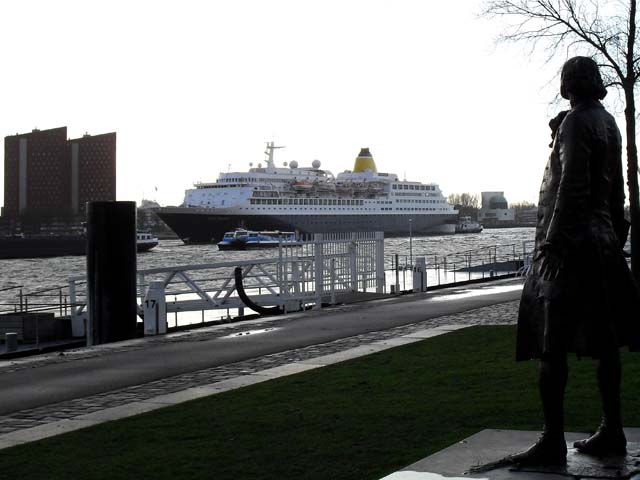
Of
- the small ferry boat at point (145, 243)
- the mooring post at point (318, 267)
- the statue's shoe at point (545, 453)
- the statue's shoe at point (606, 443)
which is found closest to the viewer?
the statue's shoe at point (545, 453)

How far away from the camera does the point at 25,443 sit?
7395mm

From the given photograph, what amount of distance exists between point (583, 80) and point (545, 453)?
6.67 ft

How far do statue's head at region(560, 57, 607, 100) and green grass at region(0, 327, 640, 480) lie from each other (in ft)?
8.31

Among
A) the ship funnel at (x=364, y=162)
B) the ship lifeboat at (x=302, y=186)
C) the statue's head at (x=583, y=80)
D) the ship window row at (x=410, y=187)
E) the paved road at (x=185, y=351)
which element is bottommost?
the paved road at (x=185, y=351)

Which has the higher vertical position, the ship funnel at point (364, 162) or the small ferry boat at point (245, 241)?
the ship funnel at point (364, 162)

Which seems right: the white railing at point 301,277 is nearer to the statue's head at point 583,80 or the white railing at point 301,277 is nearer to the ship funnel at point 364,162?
the statue's head at point 583,80

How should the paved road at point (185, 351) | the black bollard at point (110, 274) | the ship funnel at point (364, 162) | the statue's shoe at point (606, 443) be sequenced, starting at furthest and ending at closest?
the ship funnel at point (364, 162), the black bollard at point (110, 274), the paved road at point (185, 351), the statue's shoe at point (606, 443)

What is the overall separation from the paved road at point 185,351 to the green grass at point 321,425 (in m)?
1.85

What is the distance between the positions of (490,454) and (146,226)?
151 metres

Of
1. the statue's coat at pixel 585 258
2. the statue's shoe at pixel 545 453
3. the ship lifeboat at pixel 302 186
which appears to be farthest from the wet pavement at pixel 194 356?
the ship lifeboat at pixel 302 186

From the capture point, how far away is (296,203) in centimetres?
11900

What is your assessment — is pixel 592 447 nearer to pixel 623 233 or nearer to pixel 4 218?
pixel 623 233

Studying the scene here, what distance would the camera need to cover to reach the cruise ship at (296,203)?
115 metres

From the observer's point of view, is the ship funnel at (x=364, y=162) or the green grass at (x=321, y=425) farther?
the ship funnel at (x=364, y=162)
